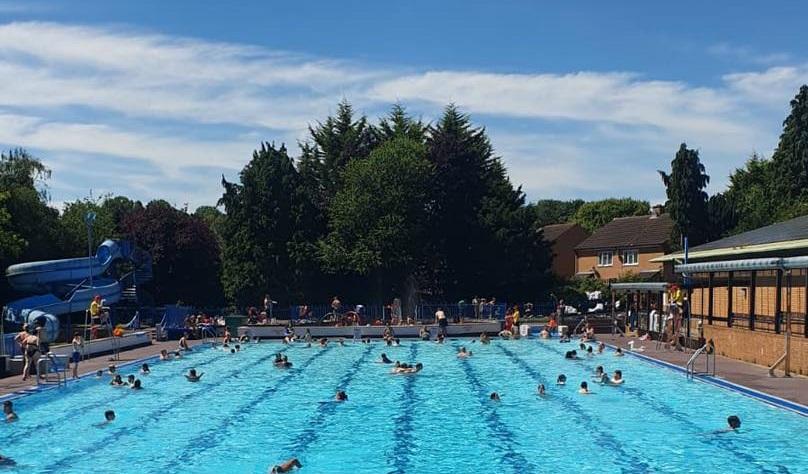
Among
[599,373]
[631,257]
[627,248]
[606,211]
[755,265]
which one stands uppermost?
[606,211]

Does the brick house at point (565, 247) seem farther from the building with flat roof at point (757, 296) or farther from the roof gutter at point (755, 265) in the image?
the roof gutter at point (755, 265)

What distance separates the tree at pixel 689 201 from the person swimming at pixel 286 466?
47.3 metres

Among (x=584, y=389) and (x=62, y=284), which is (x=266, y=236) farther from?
(x=584, y=389)

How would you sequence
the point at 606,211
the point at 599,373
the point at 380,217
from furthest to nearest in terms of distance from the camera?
the point at 606,211 → the point at 380,217 → the point at 599,373

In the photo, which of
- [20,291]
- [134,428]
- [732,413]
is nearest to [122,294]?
[20,291]

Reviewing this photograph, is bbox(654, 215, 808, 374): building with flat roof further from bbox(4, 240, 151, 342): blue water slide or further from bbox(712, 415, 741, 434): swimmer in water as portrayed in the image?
bbox(4, 240, 151, 342): blue water slide

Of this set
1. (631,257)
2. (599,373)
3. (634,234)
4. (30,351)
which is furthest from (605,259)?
(30,351)

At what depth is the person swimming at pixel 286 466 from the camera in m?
12.4

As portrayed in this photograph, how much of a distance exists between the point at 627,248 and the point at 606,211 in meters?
30.9

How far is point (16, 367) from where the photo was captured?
22.8 metres

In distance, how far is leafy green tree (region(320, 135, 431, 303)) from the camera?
149 feet

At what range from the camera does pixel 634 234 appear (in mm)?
63000

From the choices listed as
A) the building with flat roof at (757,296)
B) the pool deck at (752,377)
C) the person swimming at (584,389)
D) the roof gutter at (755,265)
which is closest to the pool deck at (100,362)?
the person swimming at (584,389)

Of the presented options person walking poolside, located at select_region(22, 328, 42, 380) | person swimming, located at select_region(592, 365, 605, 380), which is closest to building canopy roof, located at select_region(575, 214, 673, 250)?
person swimming, located at select_region(592, 365, 605, 380)
